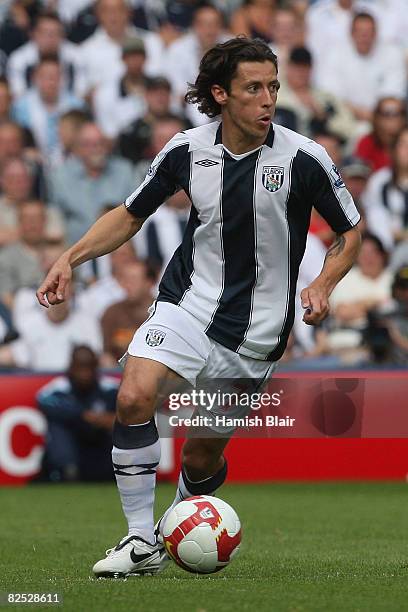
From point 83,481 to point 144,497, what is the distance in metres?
6.98

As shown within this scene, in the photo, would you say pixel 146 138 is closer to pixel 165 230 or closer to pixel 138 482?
pixel 165 230

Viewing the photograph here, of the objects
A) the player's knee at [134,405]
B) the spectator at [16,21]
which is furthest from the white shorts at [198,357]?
the spectator at [16,21]

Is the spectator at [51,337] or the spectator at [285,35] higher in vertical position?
the spectator at [285,35]

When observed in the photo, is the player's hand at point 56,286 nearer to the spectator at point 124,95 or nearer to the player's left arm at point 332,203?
the player's left arm at point 332,203

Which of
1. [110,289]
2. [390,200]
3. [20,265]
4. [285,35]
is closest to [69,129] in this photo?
[20,265]

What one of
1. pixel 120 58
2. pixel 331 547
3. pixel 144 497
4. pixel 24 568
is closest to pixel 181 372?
pixel 144 497

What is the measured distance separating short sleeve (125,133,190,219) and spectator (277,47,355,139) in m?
9.73

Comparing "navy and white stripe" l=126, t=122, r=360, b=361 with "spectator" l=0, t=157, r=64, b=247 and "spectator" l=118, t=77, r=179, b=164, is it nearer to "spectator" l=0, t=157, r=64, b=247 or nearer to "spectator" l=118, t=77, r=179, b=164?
"spectator" l=0, t=157, r=64, b=247

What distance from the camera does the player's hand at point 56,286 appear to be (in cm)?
604

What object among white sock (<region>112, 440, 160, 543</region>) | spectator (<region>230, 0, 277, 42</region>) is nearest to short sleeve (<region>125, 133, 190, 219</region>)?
white sock (<region>112, 440, 160, 543</region>)

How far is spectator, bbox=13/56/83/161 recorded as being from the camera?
15.9 metres

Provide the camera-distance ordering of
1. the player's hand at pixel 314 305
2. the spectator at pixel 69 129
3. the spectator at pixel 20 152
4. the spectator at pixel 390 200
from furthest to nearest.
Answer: the spectator at pixel 69 129 → the spectator at pixel 20 152 → the spectator at pixel 390 200 → the player's hand at pixel 314 305

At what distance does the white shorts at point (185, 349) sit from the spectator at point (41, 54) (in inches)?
410

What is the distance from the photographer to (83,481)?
1302 centimetres
